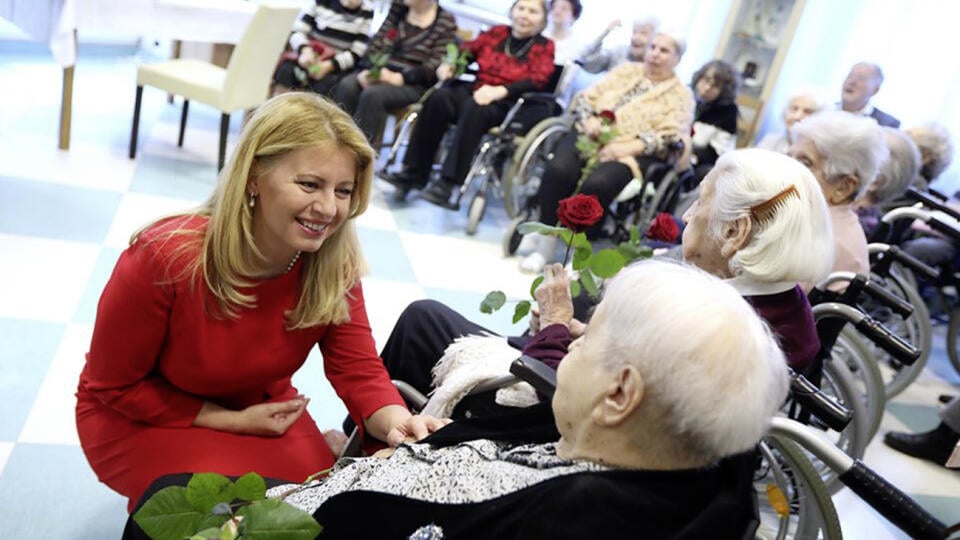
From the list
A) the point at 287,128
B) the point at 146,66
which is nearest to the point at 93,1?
the point at 146,66

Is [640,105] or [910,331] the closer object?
[910,331]

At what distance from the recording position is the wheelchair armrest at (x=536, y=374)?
4.40 feet

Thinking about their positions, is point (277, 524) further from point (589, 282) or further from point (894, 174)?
point (894, 174)

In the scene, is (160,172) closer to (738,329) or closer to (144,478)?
(144,478)

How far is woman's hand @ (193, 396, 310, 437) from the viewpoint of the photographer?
160 cm

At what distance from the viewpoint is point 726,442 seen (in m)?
0.98

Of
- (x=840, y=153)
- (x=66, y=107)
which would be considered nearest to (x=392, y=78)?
(x=66, y=107)

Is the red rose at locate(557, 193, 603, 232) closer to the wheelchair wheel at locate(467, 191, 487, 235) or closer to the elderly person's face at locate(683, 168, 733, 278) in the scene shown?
the elderly person's face at locate(683, 168, 733, 278)

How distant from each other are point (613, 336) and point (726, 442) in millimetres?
184

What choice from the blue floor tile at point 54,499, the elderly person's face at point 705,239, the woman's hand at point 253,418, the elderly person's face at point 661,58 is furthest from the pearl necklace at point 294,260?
the elderly person's face at point 661,58

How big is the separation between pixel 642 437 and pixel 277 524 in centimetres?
46

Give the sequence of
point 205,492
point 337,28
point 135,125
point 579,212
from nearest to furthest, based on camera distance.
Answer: point 205,492, point 579,212, point 135,125, point 337,28

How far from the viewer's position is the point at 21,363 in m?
2.28

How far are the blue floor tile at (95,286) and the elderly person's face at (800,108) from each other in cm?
311
